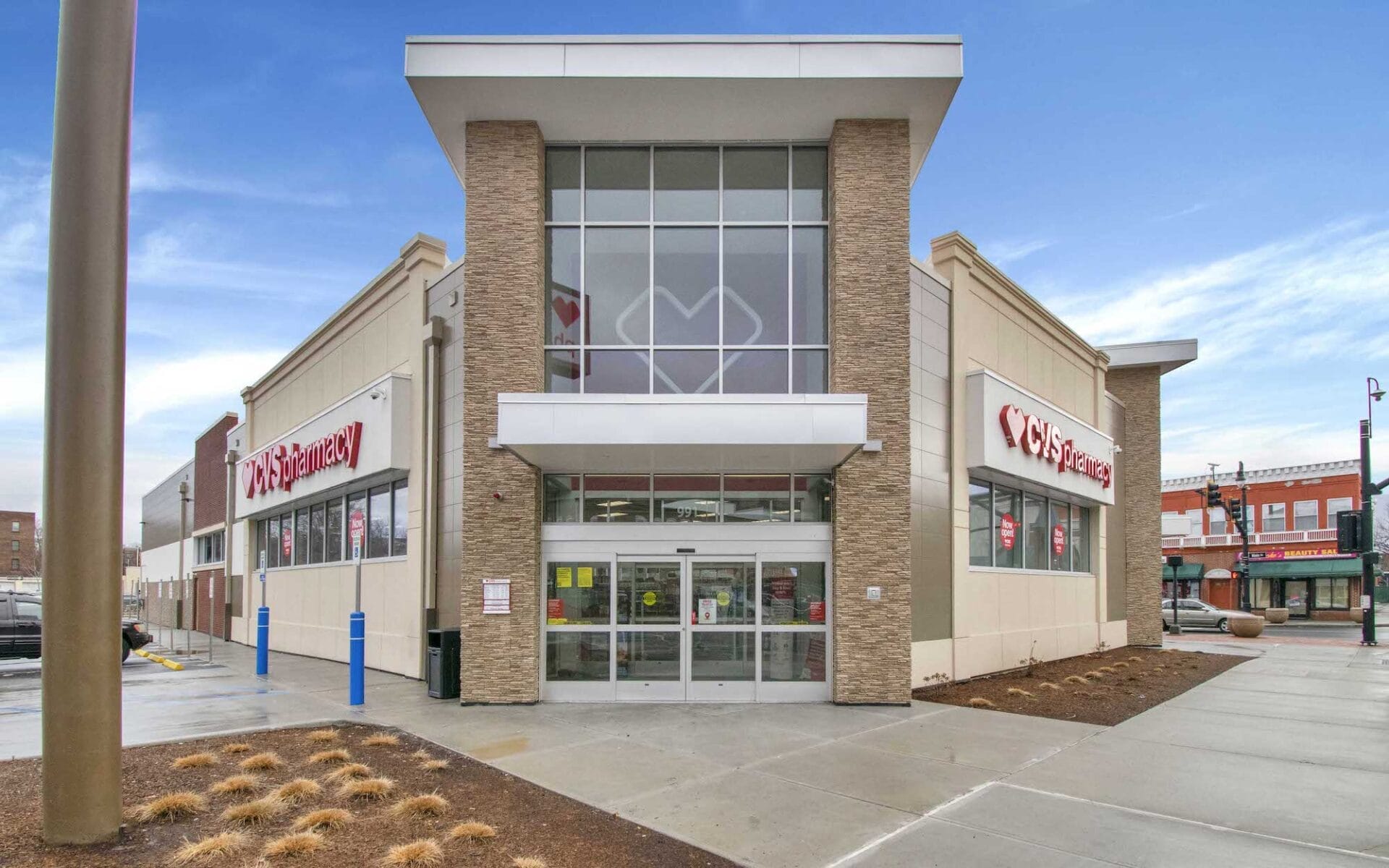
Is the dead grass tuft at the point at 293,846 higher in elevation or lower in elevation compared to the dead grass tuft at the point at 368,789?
higher

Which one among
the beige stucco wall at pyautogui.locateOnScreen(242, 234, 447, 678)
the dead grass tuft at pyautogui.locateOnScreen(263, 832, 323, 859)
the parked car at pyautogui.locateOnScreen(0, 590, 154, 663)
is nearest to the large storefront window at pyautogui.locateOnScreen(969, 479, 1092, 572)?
the beige stucco wall at pyautogui.locateOnScreen(242, 234, 447, 678)

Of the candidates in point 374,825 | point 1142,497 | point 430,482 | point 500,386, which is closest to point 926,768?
point 374,825

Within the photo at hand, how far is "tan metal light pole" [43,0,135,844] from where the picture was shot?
633 centimetres

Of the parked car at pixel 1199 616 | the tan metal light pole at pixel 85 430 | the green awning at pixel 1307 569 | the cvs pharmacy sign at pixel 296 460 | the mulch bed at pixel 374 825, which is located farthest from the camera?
the green awning at pixel 1307 569

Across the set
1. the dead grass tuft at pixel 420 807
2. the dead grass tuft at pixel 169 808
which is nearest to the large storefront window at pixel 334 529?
the dead grass tuft at pixel 169 808

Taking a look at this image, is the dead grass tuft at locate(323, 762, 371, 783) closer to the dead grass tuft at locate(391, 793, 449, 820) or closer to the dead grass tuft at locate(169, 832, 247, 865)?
the dead grass tuft at locate(391, 793, 449, 820)

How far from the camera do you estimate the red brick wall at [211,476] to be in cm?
3000

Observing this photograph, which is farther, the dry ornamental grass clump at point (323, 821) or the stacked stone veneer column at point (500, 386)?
the stacked stone veneer column at point (500, 386)

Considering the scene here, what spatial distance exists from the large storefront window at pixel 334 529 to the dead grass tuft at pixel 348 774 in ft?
25.8

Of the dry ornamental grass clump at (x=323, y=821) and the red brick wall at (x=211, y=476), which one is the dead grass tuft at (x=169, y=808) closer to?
the dry ornamental grass clump at (x=323, y=821)

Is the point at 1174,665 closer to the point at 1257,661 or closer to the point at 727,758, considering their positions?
the point at 1257,661

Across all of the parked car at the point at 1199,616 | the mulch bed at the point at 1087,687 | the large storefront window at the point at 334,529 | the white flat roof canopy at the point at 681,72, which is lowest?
the parked car at the point at 1199,616

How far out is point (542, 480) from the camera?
1325cm

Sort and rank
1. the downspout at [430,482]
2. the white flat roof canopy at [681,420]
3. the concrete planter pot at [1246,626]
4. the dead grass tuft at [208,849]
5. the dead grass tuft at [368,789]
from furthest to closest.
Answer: the concrete planter pot at [1246,626], the downspout at [430,482], the white flat roof canopy at [681,420], the dead grass tuft at [368,789], the dead grass tuft at [208,849]
